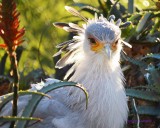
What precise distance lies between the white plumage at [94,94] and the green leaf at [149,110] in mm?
543

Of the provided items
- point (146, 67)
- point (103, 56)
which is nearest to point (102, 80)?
point (103, 56)

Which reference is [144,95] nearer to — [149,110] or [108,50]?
[149,110]

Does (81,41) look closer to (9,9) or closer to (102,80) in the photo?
(102,80)

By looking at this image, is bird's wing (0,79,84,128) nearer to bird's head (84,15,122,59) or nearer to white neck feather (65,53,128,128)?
white neck feather (65,53,128,128)

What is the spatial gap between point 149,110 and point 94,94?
2.53 ft

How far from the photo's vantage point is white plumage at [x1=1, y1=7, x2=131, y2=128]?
3.59 m

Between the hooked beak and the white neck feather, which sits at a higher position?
the hooked beak

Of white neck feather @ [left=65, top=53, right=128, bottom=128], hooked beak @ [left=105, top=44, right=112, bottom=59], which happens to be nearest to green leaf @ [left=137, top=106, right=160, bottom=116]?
white neck feather @ [left=65, top=53, right=128, bottom=128]

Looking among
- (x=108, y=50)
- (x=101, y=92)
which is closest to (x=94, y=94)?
(x=101, y=92)

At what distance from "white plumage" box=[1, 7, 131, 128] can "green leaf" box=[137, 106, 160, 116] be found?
54cm

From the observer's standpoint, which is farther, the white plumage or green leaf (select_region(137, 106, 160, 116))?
green leaf (select_region(137, 106, 160, 116))

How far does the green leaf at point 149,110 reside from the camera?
435cm

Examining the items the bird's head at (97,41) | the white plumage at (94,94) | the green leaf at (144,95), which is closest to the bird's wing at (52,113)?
the white plumage at (94,94)

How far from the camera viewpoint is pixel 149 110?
4.37m
